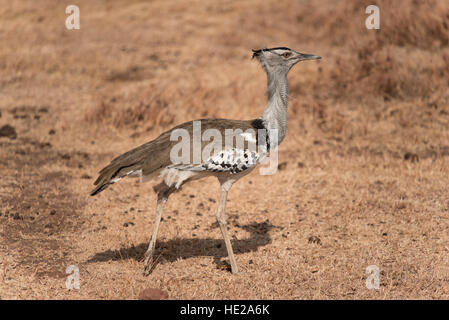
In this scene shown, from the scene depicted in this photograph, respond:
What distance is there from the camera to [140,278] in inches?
236

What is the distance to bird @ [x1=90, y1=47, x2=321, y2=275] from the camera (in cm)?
584

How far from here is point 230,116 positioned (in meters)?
11.6

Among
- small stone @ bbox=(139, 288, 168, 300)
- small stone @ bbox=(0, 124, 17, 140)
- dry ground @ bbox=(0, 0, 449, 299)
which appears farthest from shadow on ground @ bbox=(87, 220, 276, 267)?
small stone @ bbox=(0, 124, 17, 140)

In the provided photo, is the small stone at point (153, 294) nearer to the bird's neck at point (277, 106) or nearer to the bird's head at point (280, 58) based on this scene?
the bird's neck at point (277, 106)

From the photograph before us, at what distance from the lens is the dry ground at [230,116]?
6.30 metres

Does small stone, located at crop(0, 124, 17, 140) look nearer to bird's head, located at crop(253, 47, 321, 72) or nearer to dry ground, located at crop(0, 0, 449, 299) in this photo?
dry ground, located at crop(0, 0, 449, 299)

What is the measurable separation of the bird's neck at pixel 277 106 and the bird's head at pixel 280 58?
3.5 inches

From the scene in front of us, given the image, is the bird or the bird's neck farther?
the bird's neck

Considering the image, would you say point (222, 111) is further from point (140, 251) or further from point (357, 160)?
point (140, 251)

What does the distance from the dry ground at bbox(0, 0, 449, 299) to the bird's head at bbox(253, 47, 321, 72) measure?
85.6 inches

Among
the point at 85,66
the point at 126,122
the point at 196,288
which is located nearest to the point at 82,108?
the point at 126,122

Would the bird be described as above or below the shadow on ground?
above

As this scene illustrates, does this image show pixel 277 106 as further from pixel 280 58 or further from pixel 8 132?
pixel 8 132

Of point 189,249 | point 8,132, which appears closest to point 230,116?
point 8,132
